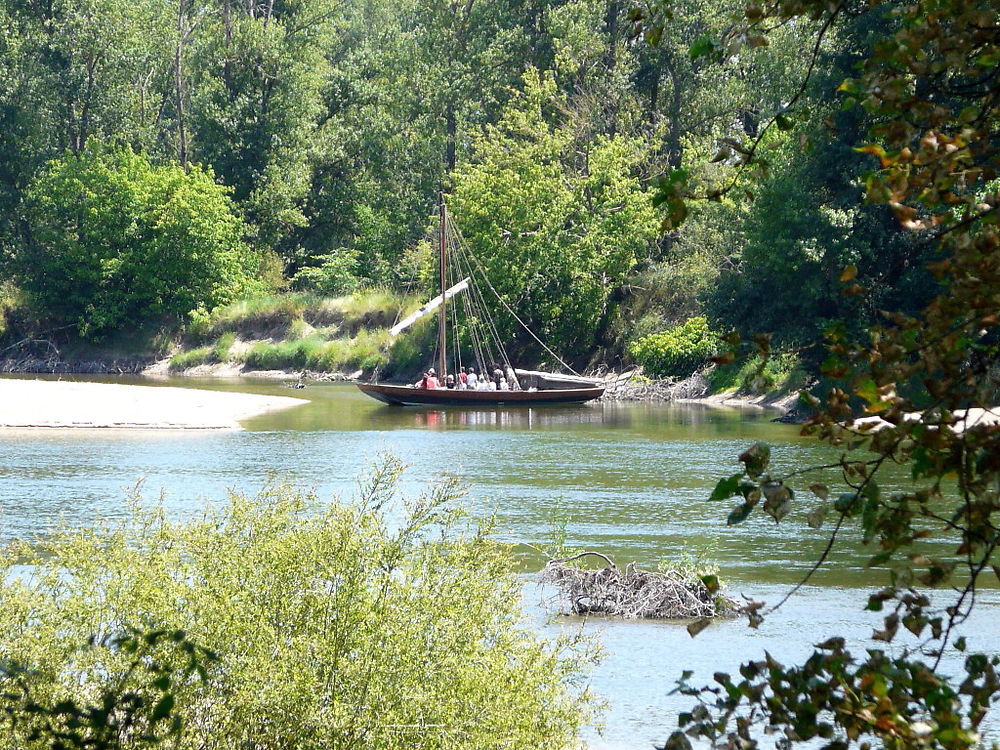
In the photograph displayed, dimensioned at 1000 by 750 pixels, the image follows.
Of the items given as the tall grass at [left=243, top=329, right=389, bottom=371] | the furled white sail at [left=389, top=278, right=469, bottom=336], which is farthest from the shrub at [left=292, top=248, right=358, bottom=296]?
the furled white sail at [left=389, top=278, right=469, bottom=336]

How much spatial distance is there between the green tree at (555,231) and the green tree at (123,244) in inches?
583

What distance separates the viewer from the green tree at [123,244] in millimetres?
61062

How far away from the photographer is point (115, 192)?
61.3 metres

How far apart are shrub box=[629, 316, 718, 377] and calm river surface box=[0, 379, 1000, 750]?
10.8ft

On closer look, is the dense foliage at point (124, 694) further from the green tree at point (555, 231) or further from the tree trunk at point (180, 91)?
the tree trunk at point (180, 91)

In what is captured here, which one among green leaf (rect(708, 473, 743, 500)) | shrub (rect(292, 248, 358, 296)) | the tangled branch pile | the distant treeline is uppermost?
the distant treeline

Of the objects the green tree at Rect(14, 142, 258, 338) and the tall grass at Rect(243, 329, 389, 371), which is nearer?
the tall grass at Rect(243, 329, 389, 371)

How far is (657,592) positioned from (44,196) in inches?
2063

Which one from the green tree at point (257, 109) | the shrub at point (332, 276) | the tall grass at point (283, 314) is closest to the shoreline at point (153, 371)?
the tall grass at point (283, 314)

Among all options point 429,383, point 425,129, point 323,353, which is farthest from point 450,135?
point 429,383

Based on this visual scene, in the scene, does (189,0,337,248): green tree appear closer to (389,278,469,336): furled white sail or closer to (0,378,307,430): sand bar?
(389,278,469,336): furled white sail

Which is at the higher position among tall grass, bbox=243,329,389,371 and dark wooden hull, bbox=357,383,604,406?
tall grass, bbox=243,329,389,371

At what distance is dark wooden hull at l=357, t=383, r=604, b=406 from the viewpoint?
43.4 meters

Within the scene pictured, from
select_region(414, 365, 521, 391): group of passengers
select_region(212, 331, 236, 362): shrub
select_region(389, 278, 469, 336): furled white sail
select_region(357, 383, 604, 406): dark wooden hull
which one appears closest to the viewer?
select_region(357, 383, 604, 406): dark wooden hull
